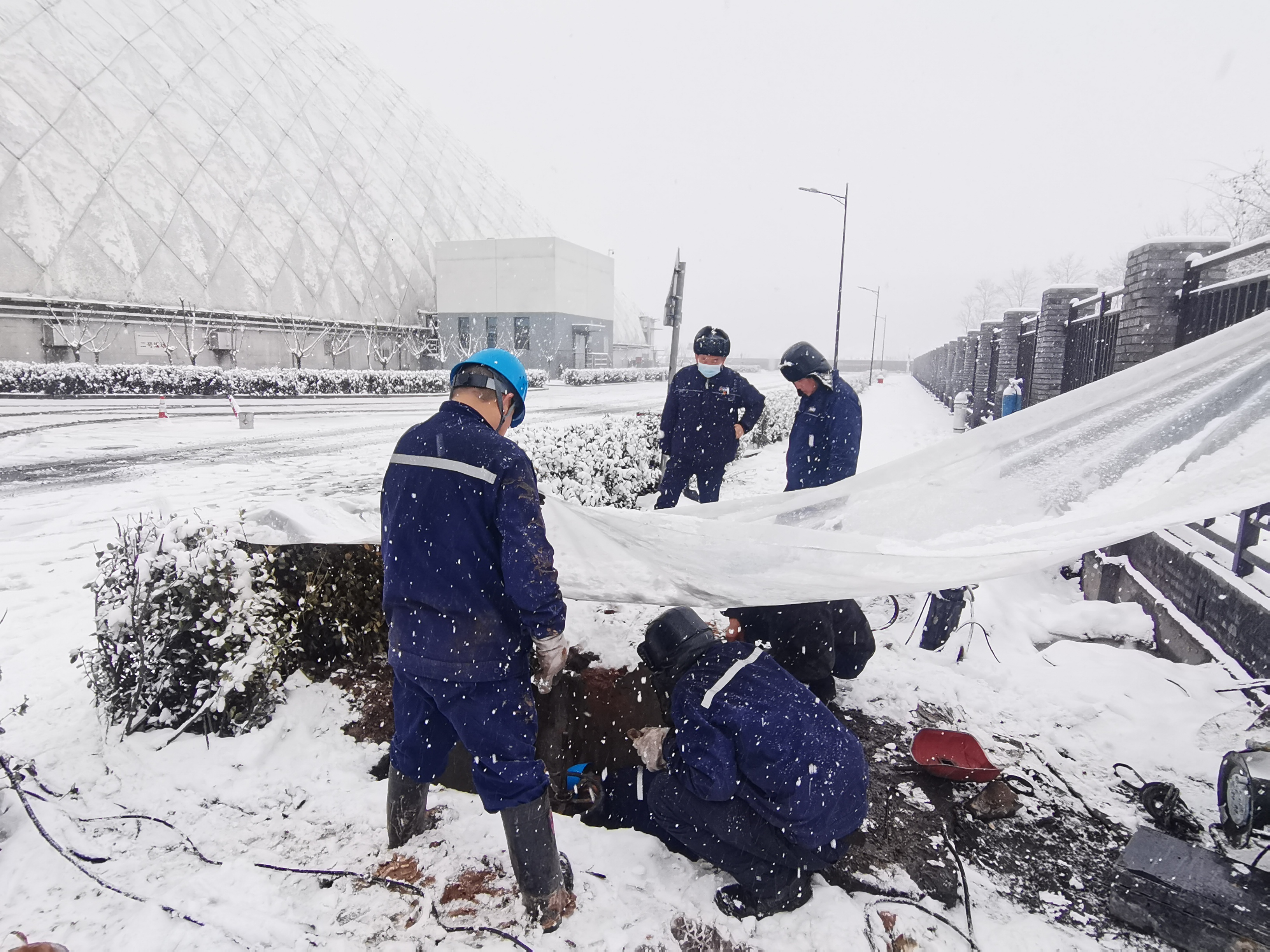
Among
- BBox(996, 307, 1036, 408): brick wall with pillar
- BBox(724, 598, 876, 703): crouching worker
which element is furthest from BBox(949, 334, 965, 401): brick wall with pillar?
BBox(724, 598, 876, 703): crouching worker

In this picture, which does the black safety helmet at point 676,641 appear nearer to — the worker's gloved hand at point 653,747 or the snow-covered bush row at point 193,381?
the worker's gloved hand at point 653,747

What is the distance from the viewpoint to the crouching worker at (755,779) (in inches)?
78.3

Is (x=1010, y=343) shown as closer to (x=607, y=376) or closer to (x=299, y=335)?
(x=607, y=376)

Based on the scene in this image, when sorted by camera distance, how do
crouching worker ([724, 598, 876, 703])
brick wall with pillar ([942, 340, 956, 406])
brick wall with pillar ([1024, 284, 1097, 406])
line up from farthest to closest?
brick wall with pillar ([942, 340, 956, 406]), brick wall with pillar ([1024, 284, 1097, 406]), crouching worker ([724, 598, 876, 703])

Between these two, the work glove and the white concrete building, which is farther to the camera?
the white concrete building

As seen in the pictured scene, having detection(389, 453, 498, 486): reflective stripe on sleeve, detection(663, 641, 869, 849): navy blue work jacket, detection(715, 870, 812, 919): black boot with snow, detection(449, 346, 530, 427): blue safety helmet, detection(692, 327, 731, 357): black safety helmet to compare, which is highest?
detection(692, 327, 731, 357): black safety helmet

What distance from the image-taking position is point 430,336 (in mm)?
35562

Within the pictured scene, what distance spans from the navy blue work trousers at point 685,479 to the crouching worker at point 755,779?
2930 mm

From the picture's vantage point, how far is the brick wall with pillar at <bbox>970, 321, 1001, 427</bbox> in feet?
52.7

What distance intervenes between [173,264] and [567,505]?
30.9 meters

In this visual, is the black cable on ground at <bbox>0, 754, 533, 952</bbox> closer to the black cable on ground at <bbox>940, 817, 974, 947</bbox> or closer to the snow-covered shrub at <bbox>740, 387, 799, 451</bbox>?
the black cable on ground at <bbox>940, 817, 974, 947</bbox>

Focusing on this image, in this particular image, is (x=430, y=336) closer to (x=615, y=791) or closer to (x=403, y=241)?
(x=403, y=241)

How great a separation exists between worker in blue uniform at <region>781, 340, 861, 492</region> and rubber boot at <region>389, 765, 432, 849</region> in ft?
9.34

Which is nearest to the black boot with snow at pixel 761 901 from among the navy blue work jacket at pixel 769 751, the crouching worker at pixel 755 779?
the crouching worker at pixel 755 779
